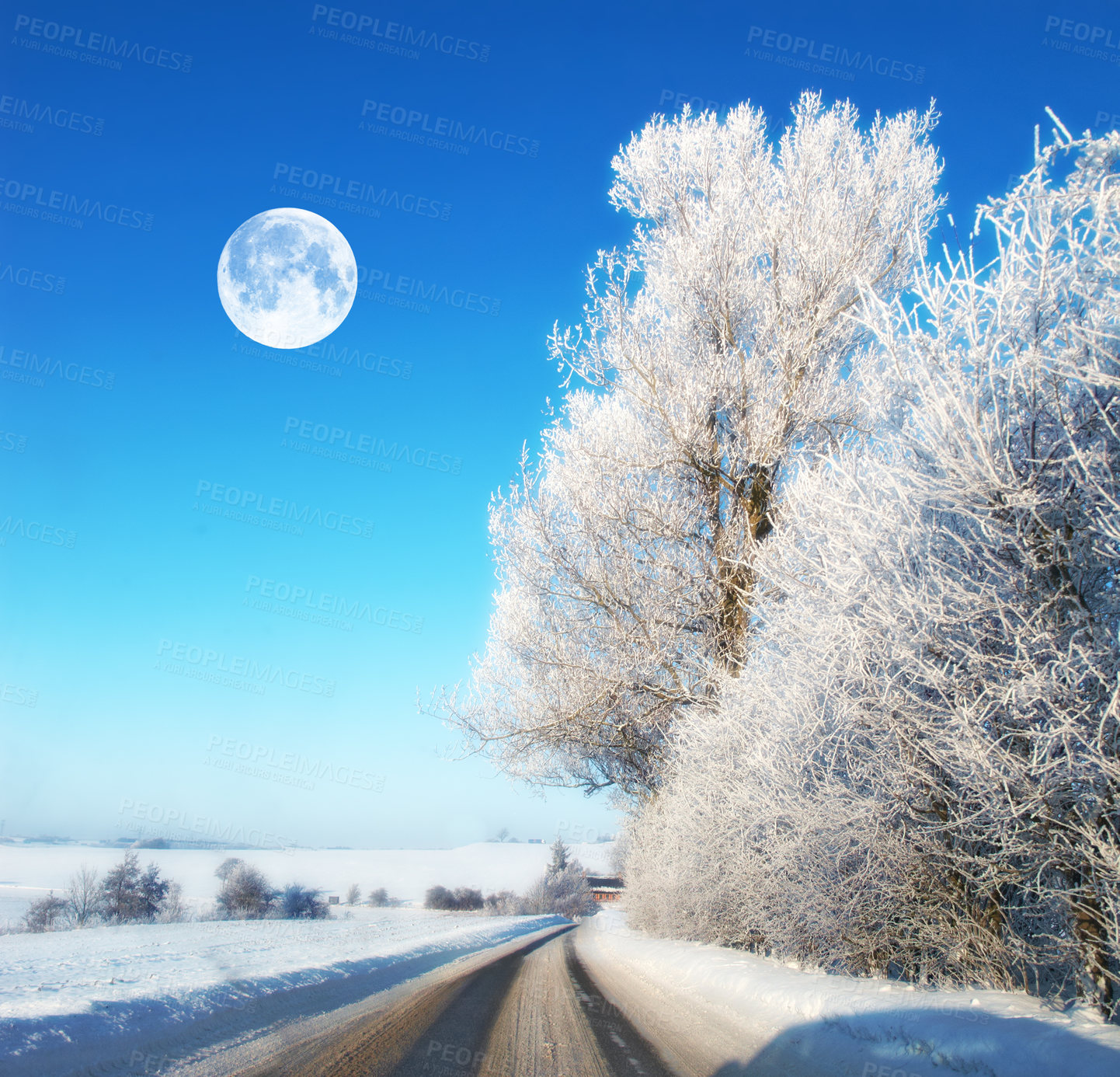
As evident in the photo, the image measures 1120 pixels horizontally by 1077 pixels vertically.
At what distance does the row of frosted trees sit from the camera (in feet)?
12.5

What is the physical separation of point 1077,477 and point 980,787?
78.8 inches

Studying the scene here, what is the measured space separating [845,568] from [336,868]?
8823 centimetres

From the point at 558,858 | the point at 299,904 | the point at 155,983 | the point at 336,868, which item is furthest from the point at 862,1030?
the point at 336,868

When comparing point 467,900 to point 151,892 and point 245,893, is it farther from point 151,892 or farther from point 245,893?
point 151,892

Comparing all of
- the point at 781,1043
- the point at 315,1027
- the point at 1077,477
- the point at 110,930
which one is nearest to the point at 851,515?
the point at 1077,477

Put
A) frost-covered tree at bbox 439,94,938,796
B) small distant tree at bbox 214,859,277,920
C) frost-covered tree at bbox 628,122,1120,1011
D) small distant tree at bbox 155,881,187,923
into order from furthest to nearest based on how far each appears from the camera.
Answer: small distant tree at bbox 214,859,277,920 → small distant tree at bbox 155,881,187,923 → frost-covered tree at bbox 439,94,938,796 → frost-covered tree at bbox 628,122,1120,1011

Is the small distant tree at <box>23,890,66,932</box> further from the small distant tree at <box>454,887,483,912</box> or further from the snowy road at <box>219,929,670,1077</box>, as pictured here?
the small distant tree at <box>454,887,483,912</box>

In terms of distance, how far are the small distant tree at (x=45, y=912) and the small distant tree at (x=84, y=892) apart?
62 cm

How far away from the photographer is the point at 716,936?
984 cm

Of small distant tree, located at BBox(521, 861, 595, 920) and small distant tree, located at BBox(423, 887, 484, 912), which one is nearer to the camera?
small distant tree, located at BBox(423, 887, 484, 912)

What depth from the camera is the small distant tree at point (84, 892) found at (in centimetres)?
2986

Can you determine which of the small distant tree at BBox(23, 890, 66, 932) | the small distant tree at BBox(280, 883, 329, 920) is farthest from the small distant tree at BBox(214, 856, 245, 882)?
the small distant tree at BBox(23, 890, 66, 932)

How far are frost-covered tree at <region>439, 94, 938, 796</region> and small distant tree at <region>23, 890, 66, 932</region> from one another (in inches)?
969

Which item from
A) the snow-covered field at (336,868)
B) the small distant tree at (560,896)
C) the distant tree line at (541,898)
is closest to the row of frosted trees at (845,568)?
the snow-covered field at (336,868)
